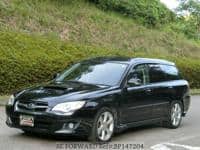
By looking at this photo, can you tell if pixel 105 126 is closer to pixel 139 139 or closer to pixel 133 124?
pixel 133 124

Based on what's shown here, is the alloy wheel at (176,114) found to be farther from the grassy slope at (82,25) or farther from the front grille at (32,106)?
the grassy slope at (82,25)

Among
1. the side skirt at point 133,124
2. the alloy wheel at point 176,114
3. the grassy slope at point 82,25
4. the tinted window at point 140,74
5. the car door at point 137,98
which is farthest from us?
the grassy slope at point 82,25

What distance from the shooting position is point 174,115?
43.9 ft

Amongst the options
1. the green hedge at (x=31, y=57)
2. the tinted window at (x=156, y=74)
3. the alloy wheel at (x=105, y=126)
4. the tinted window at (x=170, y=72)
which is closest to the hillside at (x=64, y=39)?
the green hedge at (x=31, y=57)

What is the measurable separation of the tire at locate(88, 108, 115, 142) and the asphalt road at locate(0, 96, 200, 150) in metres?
0.32

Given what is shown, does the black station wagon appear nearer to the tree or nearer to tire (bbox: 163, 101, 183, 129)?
tire (bbox: 163, 101, 183, 129)

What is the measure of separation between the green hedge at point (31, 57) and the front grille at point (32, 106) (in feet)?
25.2

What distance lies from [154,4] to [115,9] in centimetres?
381

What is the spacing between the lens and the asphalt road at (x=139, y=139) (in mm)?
10367

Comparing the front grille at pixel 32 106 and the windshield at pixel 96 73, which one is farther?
the windshield at pixel 96 73

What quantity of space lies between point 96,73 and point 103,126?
1.38 meters

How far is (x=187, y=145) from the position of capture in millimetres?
11133

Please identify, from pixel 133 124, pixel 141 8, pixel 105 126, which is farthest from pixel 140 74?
pixel 141 8

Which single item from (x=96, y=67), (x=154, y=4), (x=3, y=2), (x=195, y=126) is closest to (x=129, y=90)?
(x=96, y=67)
